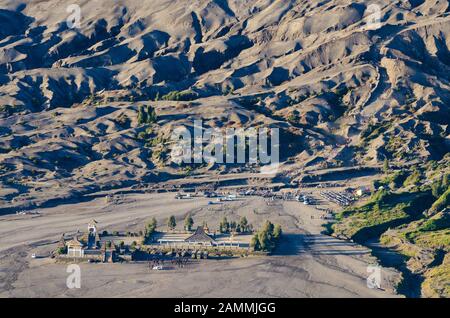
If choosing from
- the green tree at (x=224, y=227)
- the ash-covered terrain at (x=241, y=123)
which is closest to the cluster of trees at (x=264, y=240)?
the ash-covered terrain at (x=241, y=123)

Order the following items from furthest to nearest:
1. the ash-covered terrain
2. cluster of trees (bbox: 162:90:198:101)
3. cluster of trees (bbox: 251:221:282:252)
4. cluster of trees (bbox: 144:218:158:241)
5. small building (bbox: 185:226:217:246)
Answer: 1. cluster of trees (bbox: 162:90:198:101)
2. cluster of trees (bbox: 144:218:158:241)
3. small building (bbox: 185:226:217:246)
4. cluster of trees (bbox: 251:221:282:252)
5. the ash-covered terrain

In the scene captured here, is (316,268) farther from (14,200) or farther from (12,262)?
(14,200)

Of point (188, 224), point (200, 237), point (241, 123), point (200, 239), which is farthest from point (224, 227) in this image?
point (241, 123)

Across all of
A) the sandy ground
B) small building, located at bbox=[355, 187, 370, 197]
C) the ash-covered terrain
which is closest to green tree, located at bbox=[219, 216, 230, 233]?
the sandy ground

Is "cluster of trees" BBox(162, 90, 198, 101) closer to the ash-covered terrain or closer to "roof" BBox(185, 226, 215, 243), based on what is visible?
the ash-covered terrain

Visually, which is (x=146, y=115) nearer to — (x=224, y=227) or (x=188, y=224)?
(x=188, y=224)

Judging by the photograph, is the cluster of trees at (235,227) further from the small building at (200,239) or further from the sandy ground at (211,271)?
the small building at (200,239)
